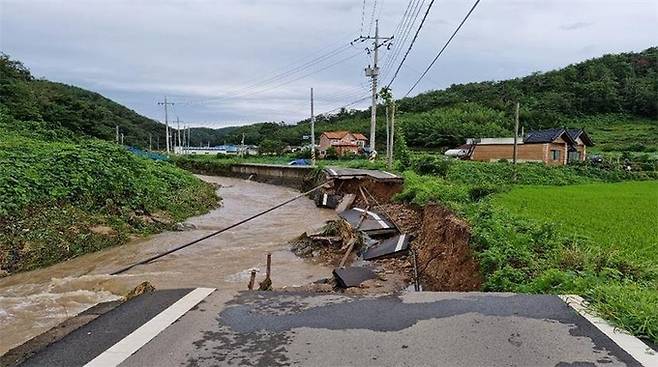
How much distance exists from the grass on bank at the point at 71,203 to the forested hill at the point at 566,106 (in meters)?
45.5

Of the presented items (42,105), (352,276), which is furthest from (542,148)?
(42,105)

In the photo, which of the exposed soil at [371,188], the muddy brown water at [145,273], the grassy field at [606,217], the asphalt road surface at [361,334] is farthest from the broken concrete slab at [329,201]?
the asphalt road surface at [361,334]

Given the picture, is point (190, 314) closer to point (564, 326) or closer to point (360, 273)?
point (564, 326)

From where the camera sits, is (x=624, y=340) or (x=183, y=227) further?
(x=183, y=227)

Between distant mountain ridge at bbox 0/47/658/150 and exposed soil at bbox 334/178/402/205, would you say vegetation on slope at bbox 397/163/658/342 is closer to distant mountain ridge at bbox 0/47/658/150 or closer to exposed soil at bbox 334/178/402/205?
exposed soil at bbox 334/178/402/205

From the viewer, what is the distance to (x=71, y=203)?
1375cm

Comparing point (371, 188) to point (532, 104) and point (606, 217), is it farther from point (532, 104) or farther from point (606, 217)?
point (532, 104)

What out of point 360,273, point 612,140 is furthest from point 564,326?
point 612,140

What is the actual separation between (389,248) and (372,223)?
2.95 m

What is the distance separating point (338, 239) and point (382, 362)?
9764mm

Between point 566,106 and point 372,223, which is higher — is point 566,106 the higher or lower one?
the higher one

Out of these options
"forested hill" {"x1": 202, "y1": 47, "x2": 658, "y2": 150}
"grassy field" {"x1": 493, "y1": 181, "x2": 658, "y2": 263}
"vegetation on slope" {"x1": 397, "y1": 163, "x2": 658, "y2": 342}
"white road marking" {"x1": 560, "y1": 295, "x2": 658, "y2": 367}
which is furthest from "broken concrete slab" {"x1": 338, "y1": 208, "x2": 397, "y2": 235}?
"forested hill" {"x1": 202, "y1": 47, "x2": 658, "y2": 150}

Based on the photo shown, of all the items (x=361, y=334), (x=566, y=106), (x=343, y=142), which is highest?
(x=566, y=106)

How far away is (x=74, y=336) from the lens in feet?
11.9
